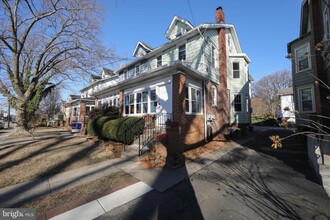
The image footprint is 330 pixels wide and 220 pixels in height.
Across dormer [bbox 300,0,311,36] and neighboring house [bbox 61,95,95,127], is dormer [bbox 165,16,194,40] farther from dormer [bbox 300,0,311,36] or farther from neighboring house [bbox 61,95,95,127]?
neighboring house [bbox 61,95,95,127]

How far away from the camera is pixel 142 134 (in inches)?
337

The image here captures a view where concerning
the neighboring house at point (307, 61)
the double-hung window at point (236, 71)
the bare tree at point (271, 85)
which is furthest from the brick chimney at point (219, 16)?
the bare tree at point (271, 85)

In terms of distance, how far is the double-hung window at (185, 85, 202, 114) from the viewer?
911 cm

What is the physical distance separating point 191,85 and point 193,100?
34.1 inches

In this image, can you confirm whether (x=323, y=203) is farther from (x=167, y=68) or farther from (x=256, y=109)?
(x=256, y=109)

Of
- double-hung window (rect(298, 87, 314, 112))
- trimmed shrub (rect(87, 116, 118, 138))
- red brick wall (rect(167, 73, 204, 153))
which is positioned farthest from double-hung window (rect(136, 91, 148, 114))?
double-hung window (rect(298, 87, 314, 112))

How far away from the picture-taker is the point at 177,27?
14586 mm

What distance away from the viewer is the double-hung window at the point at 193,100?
29.9 ft

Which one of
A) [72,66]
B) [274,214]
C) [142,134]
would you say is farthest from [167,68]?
[72,66]

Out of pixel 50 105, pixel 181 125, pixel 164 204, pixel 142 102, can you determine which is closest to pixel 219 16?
pixel 142 102

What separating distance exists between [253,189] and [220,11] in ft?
47.8

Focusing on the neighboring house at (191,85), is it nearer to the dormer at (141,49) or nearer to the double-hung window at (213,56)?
the double-hung window at (213,56)

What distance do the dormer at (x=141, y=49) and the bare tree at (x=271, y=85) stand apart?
121 ft

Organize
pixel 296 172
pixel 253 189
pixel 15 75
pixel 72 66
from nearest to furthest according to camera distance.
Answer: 1. pixel 253 189
2. pixel 296 172
3. pixel 15 75
4. pixel 72 66
